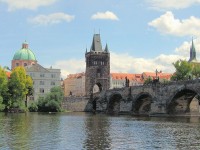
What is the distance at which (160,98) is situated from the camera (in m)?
75.4

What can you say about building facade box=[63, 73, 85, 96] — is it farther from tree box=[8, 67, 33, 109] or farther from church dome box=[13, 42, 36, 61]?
tree box=[8, 67, 33, 109]

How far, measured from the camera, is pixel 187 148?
1056 inches

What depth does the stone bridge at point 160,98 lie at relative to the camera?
7006 cm

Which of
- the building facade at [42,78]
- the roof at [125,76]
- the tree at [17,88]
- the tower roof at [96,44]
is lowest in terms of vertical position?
the tree at [17,88]

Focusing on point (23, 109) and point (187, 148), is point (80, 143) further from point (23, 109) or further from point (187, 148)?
point (23, 109)

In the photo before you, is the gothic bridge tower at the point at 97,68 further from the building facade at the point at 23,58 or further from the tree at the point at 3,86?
the tree at the point at 3,86

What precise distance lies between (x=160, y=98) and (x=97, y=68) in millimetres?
47320

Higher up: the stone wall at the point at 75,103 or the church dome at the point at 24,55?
the church dome at the point at 24,55

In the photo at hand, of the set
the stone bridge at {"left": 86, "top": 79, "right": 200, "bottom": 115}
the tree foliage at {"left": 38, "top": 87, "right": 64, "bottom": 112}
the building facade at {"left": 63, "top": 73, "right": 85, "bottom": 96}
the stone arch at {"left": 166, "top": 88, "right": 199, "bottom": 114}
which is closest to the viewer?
the stone bridge at {"left": 86, "top": 79, "right": 200, "bottom": 115}

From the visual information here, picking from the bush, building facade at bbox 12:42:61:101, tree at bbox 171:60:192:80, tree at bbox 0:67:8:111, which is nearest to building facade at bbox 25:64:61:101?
building facade at bbox 12:42:61:101

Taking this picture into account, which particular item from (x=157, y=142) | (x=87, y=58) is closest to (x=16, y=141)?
(x=157, y=142)

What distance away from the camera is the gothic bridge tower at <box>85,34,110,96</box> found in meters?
120

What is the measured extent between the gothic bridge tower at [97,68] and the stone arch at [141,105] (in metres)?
33.7

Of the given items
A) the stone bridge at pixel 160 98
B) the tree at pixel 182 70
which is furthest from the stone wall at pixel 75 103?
the tree at pixel 182 70
